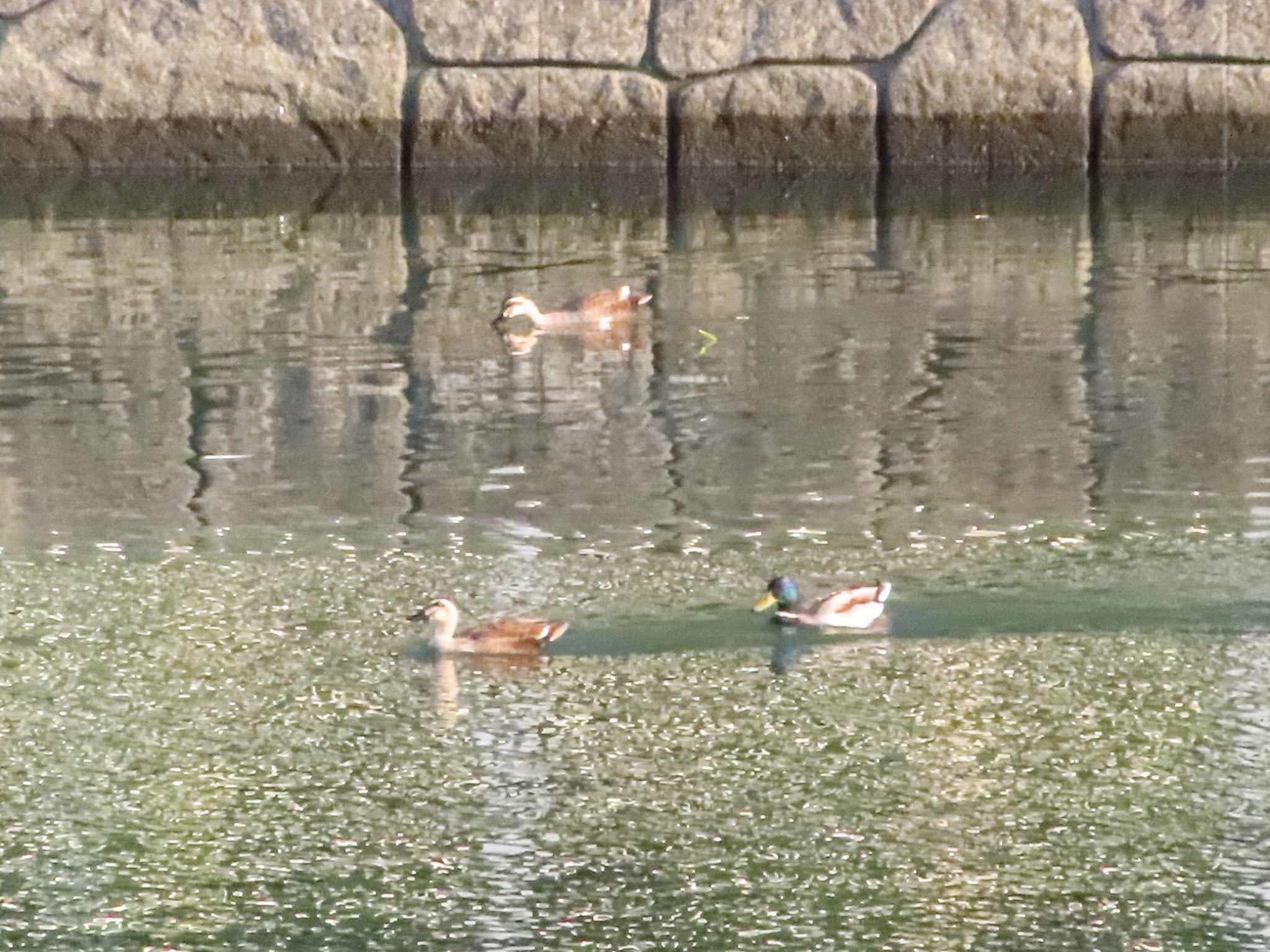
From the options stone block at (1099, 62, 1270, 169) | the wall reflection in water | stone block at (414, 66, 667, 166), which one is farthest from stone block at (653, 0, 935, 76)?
stone block at (1099, 62, 1270, 169)

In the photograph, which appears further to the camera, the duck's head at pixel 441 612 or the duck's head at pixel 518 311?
the duck's head at pixel 518 311

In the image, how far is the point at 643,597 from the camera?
5.51 metres

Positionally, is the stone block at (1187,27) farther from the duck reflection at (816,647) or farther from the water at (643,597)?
the duck reflection at (816,647)

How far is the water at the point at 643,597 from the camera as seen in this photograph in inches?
161

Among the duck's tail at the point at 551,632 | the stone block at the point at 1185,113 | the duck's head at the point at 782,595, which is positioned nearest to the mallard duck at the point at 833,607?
Answer: the duck's head at the point at 782,595

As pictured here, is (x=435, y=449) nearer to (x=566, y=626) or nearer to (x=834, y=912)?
(x=566, y=626)

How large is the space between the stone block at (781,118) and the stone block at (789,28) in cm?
9

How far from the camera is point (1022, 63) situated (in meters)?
11.6

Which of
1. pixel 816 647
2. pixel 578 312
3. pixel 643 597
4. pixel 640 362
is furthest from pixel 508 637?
pixel 578 312

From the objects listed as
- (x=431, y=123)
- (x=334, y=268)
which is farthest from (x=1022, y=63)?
(x=334, y=268)

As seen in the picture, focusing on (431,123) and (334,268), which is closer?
(334,268)

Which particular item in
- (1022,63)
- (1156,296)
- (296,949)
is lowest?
(296,949)

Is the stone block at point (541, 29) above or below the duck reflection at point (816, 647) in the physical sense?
above

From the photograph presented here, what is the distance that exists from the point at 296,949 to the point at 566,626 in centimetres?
149
